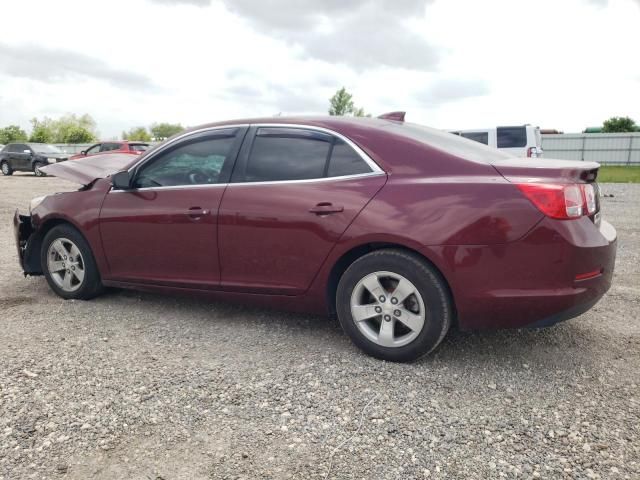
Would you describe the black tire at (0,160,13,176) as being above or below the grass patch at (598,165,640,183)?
above

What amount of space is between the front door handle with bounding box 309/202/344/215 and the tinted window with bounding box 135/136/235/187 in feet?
2.96

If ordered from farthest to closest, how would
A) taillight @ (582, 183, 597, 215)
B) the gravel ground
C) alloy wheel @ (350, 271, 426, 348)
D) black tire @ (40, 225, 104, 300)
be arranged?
1. black tire @ (40, 225, 104, 300)
2. alloy wheel @ (350, 271, 426, 348)
3. taillight @ (582, 183, 597, 215)
4. the gravel ground

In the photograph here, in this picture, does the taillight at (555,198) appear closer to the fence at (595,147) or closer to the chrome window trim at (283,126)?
the chrome window trim at (283,126)

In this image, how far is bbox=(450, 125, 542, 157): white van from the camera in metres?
16.9

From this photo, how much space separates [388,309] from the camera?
3.17m

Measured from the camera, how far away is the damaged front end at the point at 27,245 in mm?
4738

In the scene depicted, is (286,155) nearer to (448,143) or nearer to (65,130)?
(448,143)

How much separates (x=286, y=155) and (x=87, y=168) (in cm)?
213

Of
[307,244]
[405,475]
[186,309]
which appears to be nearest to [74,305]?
[186,309]

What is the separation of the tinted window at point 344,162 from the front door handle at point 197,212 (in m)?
0.95

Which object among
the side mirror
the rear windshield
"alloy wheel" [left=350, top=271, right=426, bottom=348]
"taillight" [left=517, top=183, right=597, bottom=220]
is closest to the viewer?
"taillight" [left=517, top=183, right=597, bottom=220]

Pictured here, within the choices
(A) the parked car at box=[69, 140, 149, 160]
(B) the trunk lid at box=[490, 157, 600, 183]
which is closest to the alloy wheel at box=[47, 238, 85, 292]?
(B) the trunk lid at box=[490, 157, 600, 183]

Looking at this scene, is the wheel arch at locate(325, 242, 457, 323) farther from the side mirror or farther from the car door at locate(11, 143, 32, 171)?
the car door at locate(11, 143, 32, 171)

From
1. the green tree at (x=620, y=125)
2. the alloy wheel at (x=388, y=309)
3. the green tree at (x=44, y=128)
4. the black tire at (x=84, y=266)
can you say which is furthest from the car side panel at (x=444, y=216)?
the green tree at (x=44, y=128)
